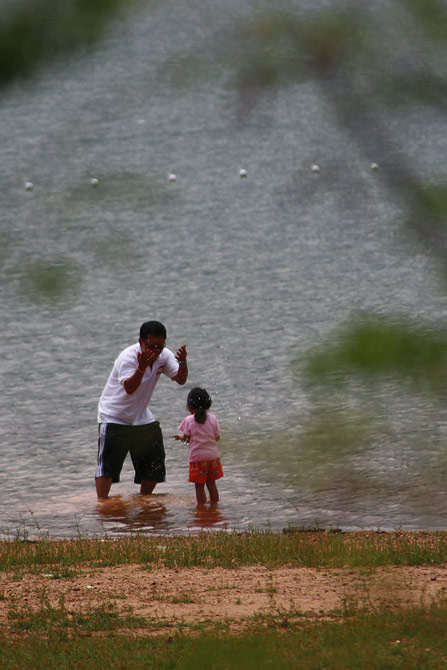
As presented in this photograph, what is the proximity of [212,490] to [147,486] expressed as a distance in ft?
2.07

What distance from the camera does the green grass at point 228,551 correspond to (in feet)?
21.6

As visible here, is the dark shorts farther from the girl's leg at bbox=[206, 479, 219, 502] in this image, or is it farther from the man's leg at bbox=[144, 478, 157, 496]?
the girl's leg at bbox=[206, 479, 219, 502]

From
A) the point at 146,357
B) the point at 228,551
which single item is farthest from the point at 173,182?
the point at 146,357

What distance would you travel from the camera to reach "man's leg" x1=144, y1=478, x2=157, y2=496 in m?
9.28

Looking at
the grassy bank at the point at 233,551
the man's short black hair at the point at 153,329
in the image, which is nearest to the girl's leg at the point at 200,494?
the grassy bank at the point at 233,551

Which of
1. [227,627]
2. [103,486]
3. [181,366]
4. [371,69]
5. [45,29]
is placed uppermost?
[45,29]

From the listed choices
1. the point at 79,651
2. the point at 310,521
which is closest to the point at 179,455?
the point at 310,521

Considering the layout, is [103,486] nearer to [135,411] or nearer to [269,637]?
[135,411]

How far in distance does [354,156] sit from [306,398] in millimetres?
702

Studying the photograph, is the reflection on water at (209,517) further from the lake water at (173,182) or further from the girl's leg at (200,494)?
the lake water at (173,182)

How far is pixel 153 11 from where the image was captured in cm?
211

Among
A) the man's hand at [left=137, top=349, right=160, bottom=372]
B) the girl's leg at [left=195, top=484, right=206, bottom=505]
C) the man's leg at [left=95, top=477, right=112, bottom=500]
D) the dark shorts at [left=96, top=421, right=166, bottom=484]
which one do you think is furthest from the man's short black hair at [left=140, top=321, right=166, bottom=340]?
the girl's leg at [left=195, top=484, right=206, bottom=505]

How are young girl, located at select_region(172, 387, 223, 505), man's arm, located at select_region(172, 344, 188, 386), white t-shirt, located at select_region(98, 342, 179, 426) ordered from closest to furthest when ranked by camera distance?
man's arm, located at select_region(172, 344, 188, 386), white t-shirt, located at select_region(98, 342, 179, 426), young girl, located at select_region(172, 387, 223, 505)

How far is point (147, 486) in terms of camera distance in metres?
9.39
